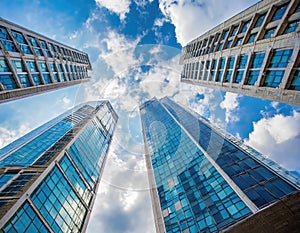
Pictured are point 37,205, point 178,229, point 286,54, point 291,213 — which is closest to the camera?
point 291,213

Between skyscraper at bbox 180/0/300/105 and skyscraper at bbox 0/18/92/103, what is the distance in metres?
35.0

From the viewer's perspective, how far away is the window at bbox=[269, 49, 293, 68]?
18375 millimetres

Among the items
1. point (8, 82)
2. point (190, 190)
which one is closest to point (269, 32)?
point (190, 190)

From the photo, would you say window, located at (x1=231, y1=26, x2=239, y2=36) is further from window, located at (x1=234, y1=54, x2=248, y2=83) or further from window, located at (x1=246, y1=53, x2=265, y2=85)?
window, located at (x1=246, y1=53, x2=265, y2=85)

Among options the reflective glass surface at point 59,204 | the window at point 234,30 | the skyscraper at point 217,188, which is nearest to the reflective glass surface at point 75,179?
the reflective glass surface at point 59,204

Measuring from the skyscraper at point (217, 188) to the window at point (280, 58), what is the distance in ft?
44.3

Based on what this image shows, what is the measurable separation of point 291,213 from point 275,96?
39.6ft

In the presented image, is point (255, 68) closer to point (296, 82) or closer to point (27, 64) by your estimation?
point (296, 82)

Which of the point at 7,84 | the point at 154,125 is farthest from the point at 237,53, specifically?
the point at 154,125

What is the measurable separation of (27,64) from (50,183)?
69.5 ft

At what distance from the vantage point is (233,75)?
28047mm

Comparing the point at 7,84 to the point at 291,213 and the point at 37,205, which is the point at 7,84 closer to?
the point at 37,205

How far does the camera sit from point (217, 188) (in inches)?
1196

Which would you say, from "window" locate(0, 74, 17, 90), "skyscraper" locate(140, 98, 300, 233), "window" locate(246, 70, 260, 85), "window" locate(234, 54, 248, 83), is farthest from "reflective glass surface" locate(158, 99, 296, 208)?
"window" locate(0, 74, 17, 90)
